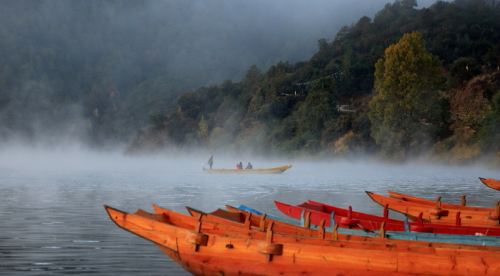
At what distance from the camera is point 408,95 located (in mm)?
52344

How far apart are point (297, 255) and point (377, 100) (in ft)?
157

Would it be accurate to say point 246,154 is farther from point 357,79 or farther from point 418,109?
point 418,109

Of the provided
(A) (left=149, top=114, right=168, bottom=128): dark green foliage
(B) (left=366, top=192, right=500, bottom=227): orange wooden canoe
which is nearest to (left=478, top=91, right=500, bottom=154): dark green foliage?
(B) (left=366, top=192, right=500, bottom=227): orange wooden canoe

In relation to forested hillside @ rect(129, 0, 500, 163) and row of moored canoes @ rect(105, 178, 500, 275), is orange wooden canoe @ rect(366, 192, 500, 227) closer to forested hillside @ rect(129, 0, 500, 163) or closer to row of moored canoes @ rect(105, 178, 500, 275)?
row of moored canoes @ rect(105, 178, 500, 275)

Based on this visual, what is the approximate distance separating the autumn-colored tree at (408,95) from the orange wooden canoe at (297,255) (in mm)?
45335

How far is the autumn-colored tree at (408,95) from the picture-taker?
52.2m

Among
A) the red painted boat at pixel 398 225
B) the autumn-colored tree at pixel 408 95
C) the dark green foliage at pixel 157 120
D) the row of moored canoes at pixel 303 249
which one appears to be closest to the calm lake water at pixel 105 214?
the row of moored canoes at pixel 303 249

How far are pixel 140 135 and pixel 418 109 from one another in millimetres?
79072

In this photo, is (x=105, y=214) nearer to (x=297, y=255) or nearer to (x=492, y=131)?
(x=297, y=255)

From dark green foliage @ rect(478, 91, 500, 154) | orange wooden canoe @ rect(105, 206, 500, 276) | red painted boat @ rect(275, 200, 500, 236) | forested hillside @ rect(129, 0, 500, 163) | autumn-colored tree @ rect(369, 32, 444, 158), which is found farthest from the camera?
forested hillside @ rect(129, 0, 500, 163)

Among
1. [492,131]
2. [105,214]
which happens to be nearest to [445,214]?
[105,214]

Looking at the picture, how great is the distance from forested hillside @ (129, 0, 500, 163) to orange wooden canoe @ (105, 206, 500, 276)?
42.4m

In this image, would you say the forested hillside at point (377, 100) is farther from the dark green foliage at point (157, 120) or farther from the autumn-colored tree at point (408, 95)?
the dark green foliage at point (157, 120)

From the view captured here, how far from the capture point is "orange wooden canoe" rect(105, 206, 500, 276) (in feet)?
25.5
